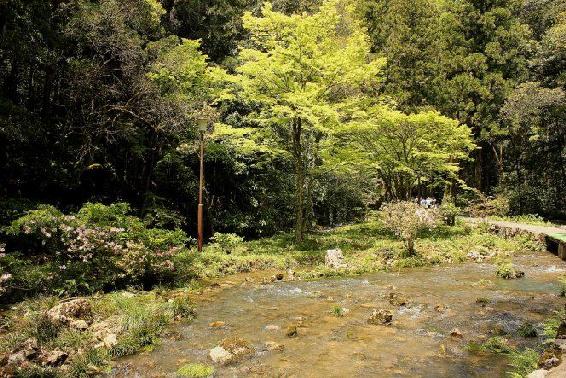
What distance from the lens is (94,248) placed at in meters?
10.0

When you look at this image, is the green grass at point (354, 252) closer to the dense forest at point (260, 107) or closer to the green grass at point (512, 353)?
the dense forest at point (260, 107)

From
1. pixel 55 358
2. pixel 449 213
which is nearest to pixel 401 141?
pixel 449 213

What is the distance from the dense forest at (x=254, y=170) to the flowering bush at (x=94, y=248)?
0.04m

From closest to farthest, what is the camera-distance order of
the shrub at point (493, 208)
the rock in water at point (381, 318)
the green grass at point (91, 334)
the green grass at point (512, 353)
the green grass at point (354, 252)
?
the green grass at point (512, 353), the green grass at point (91, 334), the rock in water at point (381, 318), the green grass at point (354, 252), the shrub at point (493, 208)

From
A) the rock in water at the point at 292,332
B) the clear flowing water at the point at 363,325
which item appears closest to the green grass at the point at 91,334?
the clear flowing water at the point at 363,325

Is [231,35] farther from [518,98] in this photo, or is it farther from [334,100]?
[518,98]

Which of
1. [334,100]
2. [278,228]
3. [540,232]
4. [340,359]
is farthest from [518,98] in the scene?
[340,359]

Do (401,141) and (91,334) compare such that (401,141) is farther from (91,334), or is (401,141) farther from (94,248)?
(91,334)

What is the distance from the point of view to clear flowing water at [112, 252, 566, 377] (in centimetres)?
627

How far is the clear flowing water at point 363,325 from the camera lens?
20.6ft

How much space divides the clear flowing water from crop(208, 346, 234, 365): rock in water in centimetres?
14

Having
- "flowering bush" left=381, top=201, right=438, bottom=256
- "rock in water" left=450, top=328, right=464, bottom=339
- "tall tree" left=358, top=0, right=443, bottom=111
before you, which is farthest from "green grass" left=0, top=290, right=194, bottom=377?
"tall tree" left=358, top=0, right=443, bottom=111

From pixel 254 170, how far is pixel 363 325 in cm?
1451

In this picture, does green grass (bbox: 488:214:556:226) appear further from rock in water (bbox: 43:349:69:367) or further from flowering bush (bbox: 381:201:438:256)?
rock in water (bbox: 43:349:69:367)
